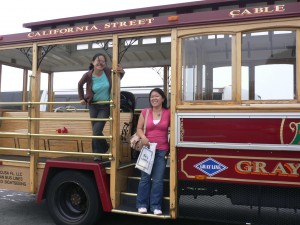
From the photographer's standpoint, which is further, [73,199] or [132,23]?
[73,199]

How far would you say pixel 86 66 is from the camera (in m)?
6.25

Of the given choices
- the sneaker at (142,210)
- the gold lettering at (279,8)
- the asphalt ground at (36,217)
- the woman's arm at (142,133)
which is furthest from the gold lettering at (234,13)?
the asphalt ground at (36,217)

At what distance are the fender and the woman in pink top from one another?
0.41 meters

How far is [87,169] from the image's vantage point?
432cm

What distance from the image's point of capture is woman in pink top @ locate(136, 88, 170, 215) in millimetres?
4023

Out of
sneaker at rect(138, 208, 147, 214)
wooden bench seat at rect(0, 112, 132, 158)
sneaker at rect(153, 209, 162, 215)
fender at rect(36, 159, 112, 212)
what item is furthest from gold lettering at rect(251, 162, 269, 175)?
wooden bench seat at rect(0, 112, 132, 158)

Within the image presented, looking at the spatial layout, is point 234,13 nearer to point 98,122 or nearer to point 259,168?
point 259,168

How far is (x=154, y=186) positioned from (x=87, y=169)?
0.90 meters

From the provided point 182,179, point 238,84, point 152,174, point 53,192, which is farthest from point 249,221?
point 53,192

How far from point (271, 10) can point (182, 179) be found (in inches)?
81.1

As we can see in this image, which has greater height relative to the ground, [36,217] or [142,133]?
[142,133]

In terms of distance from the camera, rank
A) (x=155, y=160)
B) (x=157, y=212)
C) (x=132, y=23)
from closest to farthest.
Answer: (x=157, y=212), (x=155, y=160), (x=132, y=23)

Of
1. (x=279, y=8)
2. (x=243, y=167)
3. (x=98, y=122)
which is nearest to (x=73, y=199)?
(x=98, y=122)

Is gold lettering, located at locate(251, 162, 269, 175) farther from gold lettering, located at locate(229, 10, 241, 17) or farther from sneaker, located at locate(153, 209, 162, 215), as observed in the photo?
gold lettering, located at locate(229, 10, 241, 17)
